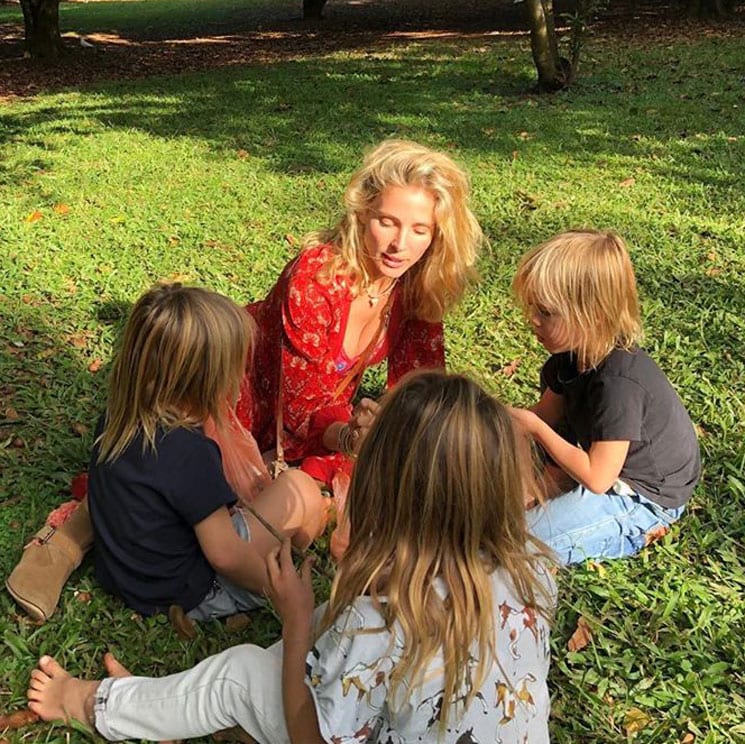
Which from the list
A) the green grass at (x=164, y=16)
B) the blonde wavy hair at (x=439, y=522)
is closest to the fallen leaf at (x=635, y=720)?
the blonde wavy hair at (x=439, y=522)

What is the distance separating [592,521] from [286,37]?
16.0 metres

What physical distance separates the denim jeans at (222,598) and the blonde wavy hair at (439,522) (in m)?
0.86

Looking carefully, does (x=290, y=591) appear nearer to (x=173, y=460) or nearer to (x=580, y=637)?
(x=173, y=460)

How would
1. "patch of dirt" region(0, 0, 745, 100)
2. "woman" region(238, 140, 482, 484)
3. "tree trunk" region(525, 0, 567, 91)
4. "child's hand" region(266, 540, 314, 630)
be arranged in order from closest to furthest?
→ "child's hand" region(266, 540, 314, 630) → "woman" region(238, 140, 482, 484) → "tree trunk" region(525, 0, 567, 91) → "patch of dirt" region(0, 0, 745, 100)

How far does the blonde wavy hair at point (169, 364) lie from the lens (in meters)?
2.22

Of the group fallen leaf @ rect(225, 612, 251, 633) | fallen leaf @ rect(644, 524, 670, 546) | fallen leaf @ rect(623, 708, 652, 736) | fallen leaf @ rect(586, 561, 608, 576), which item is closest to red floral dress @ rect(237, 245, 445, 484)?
fallen leaf @ rect(225, 612, 251, 633)

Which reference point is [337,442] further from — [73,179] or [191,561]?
[73,179]

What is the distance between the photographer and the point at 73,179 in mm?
6676

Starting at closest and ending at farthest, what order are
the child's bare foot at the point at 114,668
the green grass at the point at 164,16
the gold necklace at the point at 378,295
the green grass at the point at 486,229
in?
1. the child's bare foot at the point at 114,668
2. the green grass at the point at 486,229
3. the gold necklace at the point at 378,295
4. the green grass at the point at 164,16

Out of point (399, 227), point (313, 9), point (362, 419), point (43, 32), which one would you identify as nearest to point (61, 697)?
point (362, 419)

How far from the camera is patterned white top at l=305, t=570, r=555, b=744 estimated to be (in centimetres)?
159

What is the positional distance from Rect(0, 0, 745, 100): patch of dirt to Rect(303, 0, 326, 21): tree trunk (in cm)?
33

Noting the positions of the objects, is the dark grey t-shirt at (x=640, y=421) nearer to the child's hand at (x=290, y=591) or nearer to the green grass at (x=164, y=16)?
the child's hand at (x=290, y=591)

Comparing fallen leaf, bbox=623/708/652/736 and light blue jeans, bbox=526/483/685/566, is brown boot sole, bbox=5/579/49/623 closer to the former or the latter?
light blue jeans, bbox=526/483/685/566
